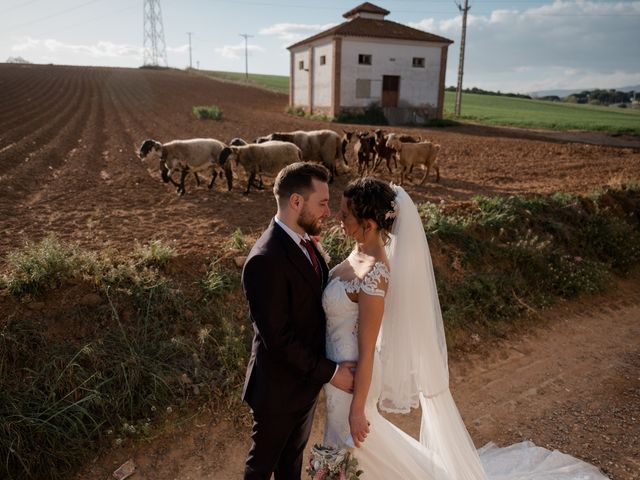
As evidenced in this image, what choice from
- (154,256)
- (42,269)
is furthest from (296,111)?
(42,269)

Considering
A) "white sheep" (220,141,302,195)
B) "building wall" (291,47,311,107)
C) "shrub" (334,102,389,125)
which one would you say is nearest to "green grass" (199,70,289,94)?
"building wall" (291,47,311,107)

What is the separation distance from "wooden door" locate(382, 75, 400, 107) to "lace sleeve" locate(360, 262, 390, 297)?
27.5 m

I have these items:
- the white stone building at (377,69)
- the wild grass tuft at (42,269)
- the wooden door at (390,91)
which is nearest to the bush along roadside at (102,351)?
the wild grass tuft at (42,269)

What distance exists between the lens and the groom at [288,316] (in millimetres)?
2160

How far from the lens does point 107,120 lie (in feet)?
70.0

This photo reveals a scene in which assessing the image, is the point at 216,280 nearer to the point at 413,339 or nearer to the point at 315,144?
the point at 413,339

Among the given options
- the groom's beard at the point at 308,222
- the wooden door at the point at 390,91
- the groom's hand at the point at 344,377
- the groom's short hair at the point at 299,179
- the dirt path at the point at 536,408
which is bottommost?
the dirt path at the point at 536,408

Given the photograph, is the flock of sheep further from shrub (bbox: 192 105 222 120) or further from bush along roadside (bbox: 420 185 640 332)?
shrub (bbox: 192 105 222 120)

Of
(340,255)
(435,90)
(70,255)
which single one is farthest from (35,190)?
(435,90)

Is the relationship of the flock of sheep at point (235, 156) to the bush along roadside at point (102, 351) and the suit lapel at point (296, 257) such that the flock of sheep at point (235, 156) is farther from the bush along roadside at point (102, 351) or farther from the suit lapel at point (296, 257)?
the suit lapel at point (296, 257)

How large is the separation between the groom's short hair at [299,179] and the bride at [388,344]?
21cm

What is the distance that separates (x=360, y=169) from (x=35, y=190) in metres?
7.44

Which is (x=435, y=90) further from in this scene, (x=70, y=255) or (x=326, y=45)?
(x=70, y=255)

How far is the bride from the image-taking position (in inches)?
90.7
